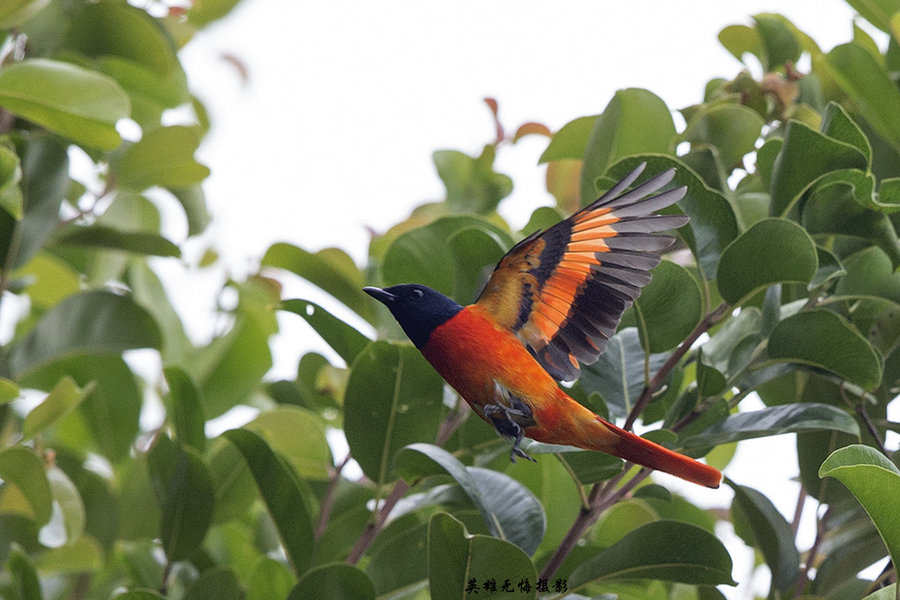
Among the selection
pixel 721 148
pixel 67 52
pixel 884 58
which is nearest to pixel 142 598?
pixel 721 148

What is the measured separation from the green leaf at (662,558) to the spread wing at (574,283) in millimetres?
338

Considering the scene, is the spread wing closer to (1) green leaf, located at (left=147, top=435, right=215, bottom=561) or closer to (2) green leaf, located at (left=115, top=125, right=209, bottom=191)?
(1) green leaf, located at (left=147, top=435, right=215, bottom=561)

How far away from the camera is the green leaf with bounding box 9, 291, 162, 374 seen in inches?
64.7

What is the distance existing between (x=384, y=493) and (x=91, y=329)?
677 millimetres

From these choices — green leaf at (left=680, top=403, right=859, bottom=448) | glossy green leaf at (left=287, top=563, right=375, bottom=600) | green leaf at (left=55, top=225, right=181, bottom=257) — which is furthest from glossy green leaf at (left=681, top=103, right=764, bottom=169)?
green leaf at (left=55, top=225, right=181, bottom=257)

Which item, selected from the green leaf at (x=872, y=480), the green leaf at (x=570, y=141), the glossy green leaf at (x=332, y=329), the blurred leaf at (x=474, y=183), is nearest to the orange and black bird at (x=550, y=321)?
the green leaf at (x=872, y=480)

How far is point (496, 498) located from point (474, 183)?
31.6 inches

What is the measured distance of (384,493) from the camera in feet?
4.42

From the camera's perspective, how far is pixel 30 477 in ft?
4.64

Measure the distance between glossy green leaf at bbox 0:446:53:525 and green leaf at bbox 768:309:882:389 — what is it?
1053mm

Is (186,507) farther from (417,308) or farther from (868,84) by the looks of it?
(868,84)

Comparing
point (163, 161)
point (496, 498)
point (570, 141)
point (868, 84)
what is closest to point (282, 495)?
point (496, 498)

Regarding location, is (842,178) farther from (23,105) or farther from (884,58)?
(23,105)

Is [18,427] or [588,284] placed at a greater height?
[588,284]
